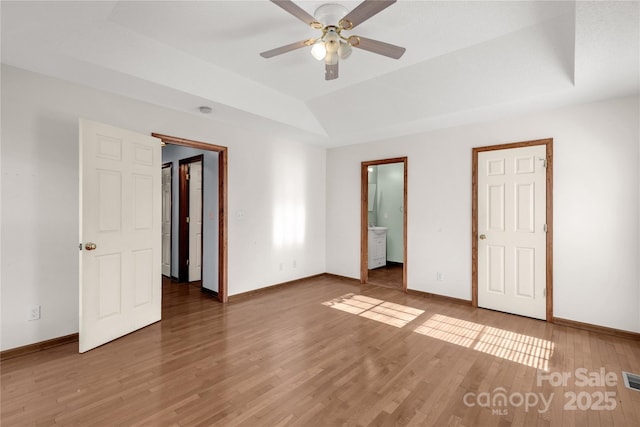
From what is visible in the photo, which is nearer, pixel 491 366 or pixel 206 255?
pixel 491 366

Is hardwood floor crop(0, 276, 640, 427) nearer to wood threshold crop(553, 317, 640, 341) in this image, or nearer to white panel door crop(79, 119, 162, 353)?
wood threshold crop(553, 317, 640, 341)

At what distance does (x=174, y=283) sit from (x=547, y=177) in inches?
228

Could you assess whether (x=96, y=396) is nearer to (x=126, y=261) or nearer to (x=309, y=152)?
(x=126, y=261)

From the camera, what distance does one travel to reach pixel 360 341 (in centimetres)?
295

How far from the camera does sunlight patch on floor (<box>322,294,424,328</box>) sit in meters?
3.57

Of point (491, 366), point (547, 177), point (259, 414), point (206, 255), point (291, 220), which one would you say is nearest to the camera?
point (259, 414)

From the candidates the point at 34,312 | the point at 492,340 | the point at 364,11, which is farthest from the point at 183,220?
the point at 492,340

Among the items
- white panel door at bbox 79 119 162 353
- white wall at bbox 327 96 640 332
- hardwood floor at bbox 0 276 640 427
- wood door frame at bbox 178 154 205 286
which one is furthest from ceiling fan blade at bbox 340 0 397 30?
wood door frame at bbox 178 154 205 286

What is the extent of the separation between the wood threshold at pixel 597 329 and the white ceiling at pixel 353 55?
2444 millimetres

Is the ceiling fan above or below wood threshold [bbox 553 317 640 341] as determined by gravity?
above

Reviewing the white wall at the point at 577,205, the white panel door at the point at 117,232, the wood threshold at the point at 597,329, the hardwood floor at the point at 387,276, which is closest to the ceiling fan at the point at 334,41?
the white panel door at the point at 117,232

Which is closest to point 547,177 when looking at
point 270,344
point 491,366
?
point 491,366

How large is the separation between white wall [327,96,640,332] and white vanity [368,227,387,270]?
6.06ft

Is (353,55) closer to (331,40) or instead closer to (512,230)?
(331,40)
